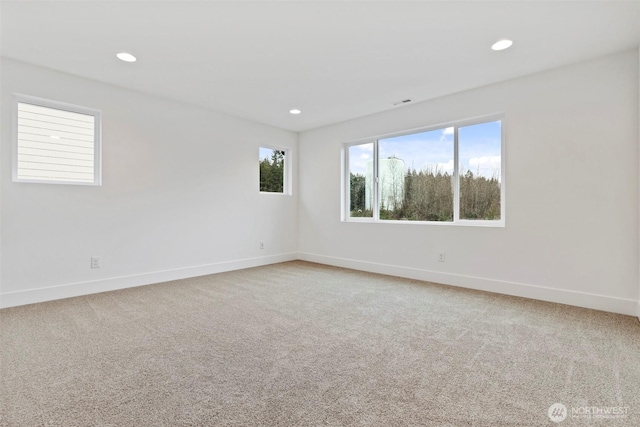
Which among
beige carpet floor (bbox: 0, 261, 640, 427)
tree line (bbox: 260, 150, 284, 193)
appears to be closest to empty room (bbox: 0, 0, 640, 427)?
beige carpet floor (bbox: 0, 261, 640, 427)

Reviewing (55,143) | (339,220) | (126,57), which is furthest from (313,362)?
(55,143)

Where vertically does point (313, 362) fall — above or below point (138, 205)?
below

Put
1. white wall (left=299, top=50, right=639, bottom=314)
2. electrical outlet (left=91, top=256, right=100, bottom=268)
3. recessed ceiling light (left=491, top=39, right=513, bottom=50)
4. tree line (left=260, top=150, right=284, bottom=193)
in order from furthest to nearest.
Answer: tree line (left=260, top=150, right=284, bottom=193) → electrical outlet (left=91, top=256, right=100, bottom=268) → white wall (left=299, top=50, right=639, bottom=314) → recessed ceiling light (left=491, top=39, right=513, bottom=50)

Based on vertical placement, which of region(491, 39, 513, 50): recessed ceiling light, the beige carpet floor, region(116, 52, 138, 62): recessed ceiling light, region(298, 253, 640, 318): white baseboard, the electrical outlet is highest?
region(116, 52, 138, 62): recessed ceiling light

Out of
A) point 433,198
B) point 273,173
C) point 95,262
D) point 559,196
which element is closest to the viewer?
point 559,196

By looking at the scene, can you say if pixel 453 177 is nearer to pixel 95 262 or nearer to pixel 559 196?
pixel 559 196

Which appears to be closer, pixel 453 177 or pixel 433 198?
pixel 453 177

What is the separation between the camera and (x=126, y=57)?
305 centimetres

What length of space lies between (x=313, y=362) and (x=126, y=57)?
11.0 feet

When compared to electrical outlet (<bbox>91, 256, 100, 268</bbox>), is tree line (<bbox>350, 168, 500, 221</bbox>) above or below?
above

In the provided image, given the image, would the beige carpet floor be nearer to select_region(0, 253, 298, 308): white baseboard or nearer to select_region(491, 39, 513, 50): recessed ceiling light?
select_region(0, 253, 298, 308): white baseboard

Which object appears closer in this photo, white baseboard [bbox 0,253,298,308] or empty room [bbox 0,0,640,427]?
empty room [bbox 0,0,640,427]

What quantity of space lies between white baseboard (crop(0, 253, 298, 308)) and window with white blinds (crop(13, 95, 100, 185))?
119cm

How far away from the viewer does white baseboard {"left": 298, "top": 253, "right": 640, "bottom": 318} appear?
2.95 metres
